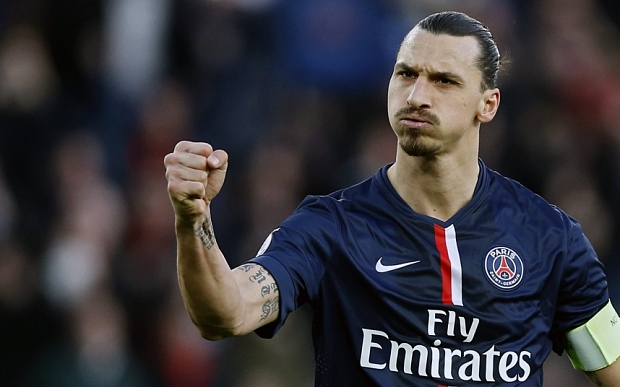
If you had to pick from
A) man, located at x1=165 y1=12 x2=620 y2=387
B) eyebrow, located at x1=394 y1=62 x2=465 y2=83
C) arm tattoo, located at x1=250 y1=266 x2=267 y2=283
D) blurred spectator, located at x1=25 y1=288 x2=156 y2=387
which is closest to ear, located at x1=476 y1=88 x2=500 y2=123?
man, located at x1=165 y1=12 x2=620 y2=387

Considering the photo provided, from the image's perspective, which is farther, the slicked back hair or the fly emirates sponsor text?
the slicked back hair

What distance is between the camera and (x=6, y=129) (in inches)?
314

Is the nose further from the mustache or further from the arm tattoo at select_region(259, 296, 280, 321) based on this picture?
the arm tattoo at select_region(259, 296, 280, 321)

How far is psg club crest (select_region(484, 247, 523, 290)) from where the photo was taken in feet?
13.7

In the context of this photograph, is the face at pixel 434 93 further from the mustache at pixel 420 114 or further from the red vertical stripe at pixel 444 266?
the red vertical stripe at pixel 444 266

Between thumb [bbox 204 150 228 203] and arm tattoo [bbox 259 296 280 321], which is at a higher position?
thumb [bbox 204 150 228 203]

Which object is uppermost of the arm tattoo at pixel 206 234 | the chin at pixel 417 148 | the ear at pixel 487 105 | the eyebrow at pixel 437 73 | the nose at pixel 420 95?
the eyebrow at pixel 437 73

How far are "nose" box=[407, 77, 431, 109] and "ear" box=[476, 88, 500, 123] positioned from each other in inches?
13.2

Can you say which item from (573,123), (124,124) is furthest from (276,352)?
(573,123)

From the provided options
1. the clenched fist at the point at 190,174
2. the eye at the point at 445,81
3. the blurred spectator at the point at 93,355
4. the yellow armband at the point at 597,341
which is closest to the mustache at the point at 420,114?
the eye at the point at 445,81

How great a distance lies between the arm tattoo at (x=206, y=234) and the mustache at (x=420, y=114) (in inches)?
43.8

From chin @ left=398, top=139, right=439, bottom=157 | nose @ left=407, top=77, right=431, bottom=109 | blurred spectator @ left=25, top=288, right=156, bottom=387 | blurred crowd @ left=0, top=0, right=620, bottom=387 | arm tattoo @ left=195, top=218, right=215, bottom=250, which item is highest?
nose @ left=407, top=77, right=431, bottom=109

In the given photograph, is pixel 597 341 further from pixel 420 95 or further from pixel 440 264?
pixel 420 95

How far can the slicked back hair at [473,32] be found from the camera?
438cm
